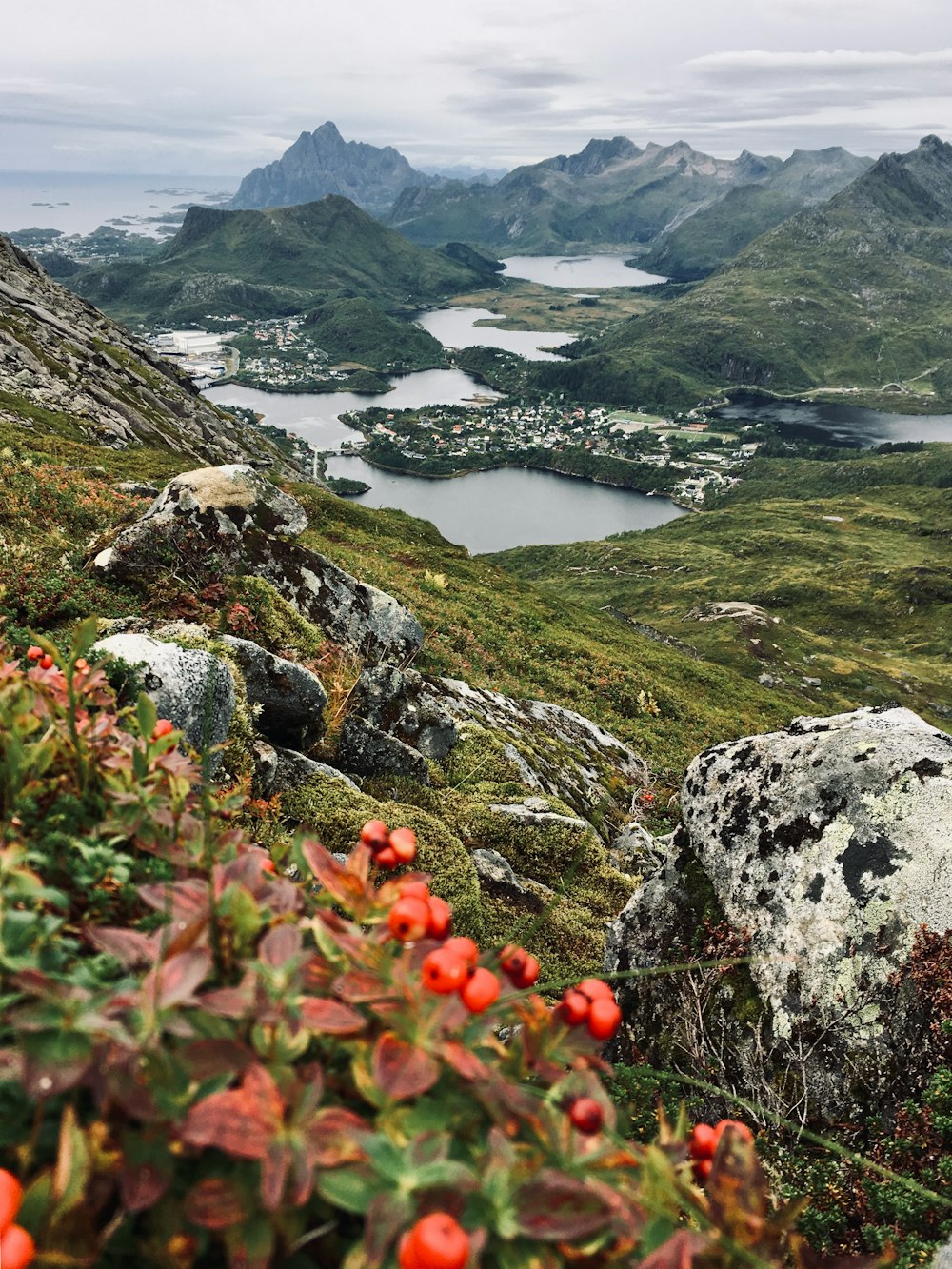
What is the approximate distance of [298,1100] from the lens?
160cm

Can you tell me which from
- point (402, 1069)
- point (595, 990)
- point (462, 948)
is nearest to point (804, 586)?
point (595, 990)

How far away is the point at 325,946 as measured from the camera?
2.00 meters

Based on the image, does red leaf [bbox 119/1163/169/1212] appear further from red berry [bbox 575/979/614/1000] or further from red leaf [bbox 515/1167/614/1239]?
red berry [bbox 575/979/614/1000]

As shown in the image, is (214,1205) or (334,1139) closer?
(214,1205)

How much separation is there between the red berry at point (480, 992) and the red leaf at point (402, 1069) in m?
0.17

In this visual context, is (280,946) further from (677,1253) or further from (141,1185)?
(677,1253)

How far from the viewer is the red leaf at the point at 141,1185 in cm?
141

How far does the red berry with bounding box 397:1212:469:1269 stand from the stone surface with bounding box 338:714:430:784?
353 inches

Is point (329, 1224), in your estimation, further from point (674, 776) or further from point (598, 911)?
point (674, 776)

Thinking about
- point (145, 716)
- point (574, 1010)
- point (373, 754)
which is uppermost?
point (145, 716)

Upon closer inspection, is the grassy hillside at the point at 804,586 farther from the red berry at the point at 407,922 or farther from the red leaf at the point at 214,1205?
the red leaf at the point at 214,1205

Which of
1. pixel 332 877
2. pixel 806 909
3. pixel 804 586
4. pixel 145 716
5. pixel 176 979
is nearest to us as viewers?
pixel 176 979

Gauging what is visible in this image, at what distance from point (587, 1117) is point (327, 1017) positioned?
0.72 m

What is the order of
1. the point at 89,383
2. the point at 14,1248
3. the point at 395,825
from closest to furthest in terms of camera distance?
the point at 14,1248 → the point at 395,825 → the point at 89,383
